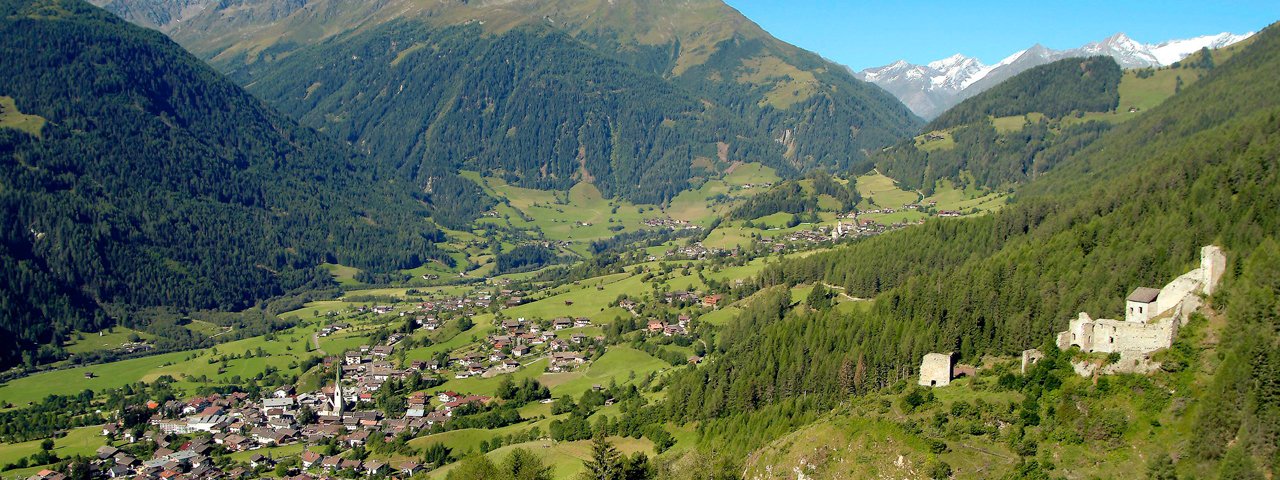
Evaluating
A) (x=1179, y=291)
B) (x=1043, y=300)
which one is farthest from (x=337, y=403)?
(x=1179, y=291)

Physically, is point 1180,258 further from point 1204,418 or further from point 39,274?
point 39,274

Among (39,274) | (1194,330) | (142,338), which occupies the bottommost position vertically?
(142,338)

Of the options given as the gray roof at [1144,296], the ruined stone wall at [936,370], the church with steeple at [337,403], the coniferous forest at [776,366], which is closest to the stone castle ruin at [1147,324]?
the gray roof at [1144,296]

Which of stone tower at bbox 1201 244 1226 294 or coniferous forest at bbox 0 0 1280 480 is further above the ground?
stone tower at bbox 1201 244 1226 294

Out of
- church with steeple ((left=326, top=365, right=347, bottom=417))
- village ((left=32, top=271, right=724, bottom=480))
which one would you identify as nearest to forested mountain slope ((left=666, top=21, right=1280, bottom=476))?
village ((left=32, top=271, right=724, bottom=480))

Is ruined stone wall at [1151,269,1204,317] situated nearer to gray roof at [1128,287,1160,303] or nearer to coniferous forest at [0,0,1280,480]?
coniferous forest at [0,0,1280,480]

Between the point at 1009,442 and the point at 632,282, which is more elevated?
the point at 1009,442

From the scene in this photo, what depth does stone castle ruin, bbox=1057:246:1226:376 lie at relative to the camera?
6150 centimetres

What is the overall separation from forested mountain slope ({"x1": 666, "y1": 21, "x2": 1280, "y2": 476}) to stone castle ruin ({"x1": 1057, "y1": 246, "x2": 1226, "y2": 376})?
1.72 m

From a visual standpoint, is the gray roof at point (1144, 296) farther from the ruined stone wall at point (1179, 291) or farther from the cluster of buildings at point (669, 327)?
the cluster of buildings at point (669, 327)

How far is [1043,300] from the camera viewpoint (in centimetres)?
8350

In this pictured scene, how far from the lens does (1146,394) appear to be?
59.5m

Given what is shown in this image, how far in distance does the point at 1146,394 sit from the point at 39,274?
19549 centimetres

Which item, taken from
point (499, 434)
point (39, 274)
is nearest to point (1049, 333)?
point (499, 434)
